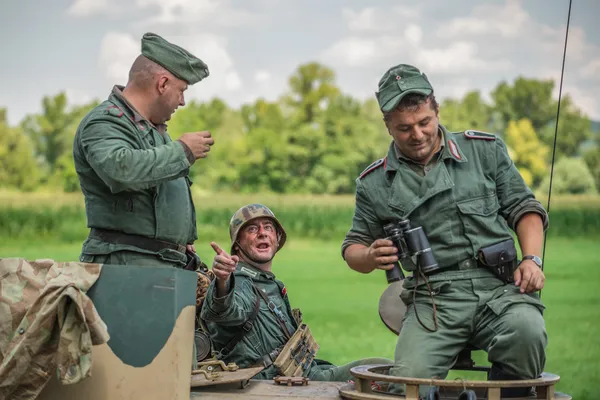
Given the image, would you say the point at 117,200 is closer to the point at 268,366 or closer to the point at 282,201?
the point at 268,366

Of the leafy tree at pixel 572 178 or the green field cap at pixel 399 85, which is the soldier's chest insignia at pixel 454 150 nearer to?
the green field cap at pixel 399 85

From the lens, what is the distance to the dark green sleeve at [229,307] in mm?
5473

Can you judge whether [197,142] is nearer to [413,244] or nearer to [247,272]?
[413,244]

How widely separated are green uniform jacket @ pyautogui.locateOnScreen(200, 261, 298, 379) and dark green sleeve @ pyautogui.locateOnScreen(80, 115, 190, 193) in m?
1.02

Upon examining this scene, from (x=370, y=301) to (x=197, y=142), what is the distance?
449 inches

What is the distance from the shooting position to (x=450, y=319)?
178 inches

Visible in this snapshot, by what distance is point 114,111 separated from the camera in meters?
4.74

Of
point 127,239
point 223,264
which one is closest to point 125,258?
point 127,239

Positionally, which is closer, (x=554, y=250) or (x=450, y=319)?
(x=450, y=319)

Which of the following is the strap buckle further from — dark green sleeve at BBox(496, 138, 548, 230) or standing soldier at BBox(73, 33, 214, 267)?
dark green sleeve at BBox(496, 138, 548, 230)

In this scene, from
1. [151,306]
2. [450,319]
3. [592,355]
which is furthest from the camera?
[592,355]

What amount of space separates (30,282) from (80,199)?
13434 millimetres

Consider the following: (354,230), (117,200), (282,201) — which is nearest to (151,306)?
(117,200)

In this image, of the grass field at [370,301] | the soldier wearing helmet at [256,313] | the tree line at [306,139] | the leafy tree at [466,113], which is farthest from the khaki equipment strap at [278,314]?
the leafy tree at [466,113]
